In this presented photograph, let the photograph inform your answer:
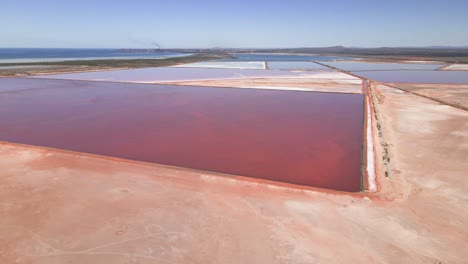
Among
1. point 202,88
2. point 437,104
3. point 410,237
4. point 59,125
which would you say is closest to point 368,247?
point 410,237

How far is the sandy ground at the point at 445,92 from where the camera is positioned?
1714cm

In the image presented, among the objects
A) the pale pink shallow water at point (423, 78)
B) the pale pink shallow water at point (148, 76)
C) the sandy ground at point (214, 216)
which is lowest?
the sandy ground at point (214, 216)

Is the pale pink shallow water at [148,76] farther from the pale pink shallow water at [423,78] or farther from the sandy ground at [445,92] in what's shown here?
the sandy ground at [445,92]

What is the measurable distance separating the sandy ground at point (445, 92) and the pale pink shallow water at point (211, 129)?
476 centimetres

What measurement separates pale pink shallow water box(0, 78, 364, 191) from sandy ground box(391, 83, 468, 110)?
15.6ft

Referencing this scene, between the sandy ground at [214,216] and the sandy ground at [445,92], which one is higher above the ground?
the sandy ground at [445,92]

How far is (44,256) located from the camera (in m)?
4.45

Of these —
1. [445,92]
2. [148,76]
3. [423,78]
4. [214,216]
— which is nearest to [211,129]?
[214,216]

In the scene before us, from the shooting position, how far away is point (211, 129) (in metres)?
11.6

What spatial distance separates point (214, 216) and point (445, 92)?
836 inches

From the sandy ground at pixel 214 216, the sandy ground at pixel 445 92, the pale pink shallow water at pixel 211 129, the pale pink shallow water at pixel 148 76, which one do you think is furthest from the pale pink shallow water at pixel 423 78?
the sandy ground at pixel 214 216

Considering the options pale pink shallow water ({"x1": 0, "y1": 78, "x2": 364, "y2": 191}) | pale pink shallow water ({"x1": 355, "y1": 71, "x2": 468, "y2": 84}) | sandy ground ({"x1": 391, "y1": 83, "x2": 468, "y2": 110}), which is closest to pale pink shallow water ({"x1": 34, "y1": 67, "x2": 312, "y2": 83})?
pale pink shallow water ({"x1": 0, "y1": 78, "x2": 364, "y2": 191})

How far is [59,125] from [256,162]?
820 centimetres

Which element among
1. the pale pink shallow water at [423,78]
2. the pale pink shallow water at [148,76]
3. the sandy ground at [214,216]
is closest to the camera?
the sandy ground at [214,216]
